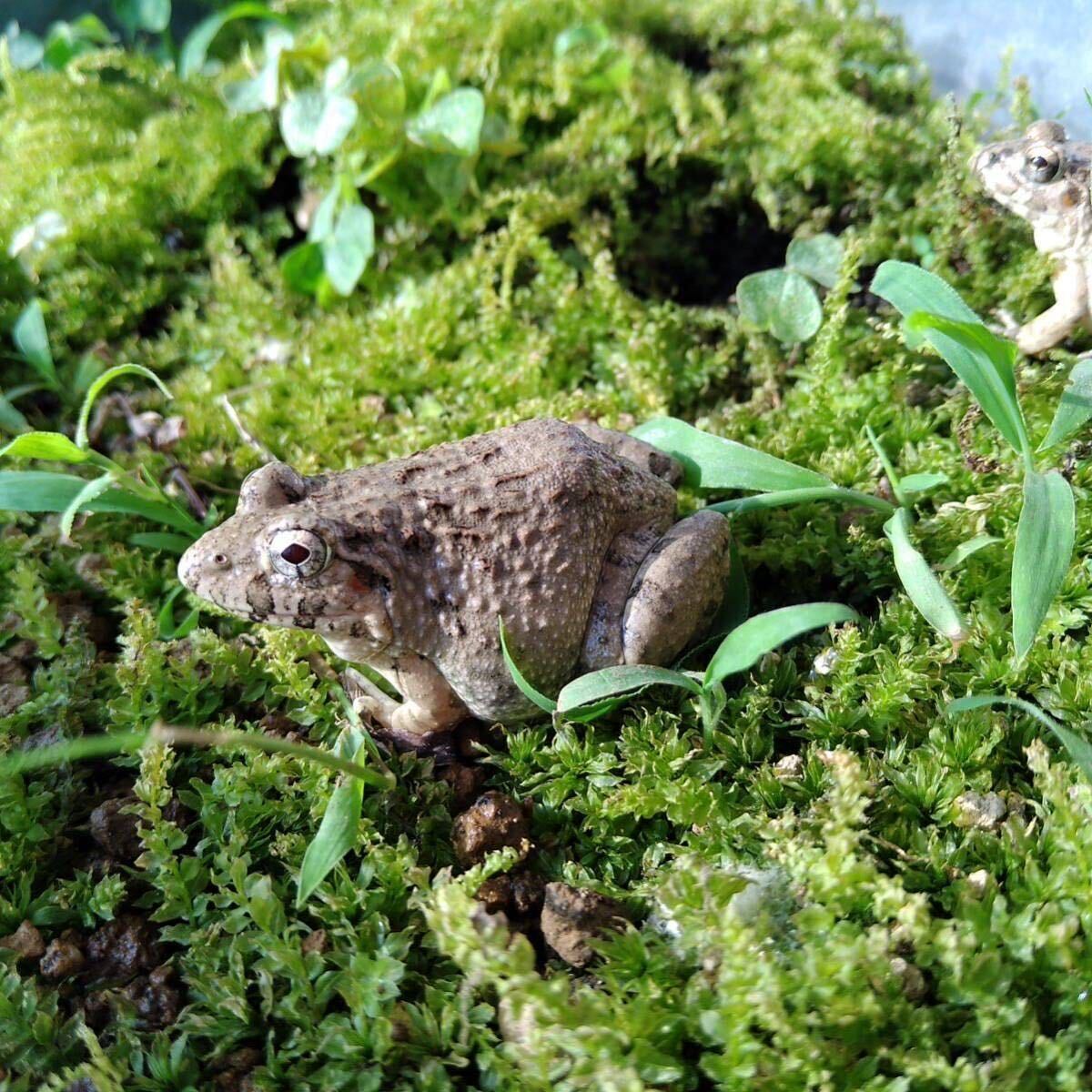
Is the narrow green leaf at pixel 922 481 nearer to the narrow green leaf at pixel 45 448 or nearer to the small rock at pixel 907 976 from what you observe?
the small rock at pixel 907 976

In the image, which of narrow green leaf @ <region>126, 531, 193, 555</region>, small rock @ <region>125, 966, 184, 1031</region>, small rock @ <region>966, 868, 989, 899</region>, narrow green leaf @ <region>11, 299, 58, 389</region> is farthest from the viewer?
narrow green leaf @ <region>11, 299, 58, 389</region>

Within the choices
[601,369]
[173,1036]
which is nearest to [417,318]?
[601,369]

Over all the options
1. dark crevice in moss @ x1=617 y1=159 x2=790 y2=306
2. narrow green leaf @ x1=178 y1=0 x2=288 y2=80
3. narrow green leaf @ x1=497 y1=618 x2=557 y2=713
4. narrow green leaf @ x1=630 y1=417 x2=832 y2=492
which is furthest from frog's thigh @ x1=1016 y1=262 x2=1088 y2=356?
narrow green leaf @ x1=178 y1=0 x2=288 y2=80

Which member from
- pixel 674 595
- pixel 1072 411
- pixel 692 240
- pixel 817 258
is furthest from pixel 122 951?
pixel 692 240

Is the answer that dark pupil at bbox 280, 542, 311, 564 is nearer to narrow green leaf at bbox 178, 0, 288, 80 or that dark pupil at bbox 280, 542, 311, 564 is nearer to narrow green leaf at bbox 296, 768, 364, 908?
narrow green leaf at bbox 296, 768, 364, 908

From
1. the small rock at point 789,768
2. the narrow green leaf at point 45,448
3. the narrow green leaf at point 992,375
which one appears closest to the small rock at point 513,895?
the small rock at point 789,768

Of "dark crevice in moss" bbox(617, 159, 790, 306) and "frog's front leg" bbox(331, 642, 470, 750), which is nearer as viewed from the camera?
"frog's front leg" bbox(331, 642, 470, 750)

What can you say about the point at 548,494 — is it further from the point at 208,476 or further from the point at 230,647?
the point at 208,476
